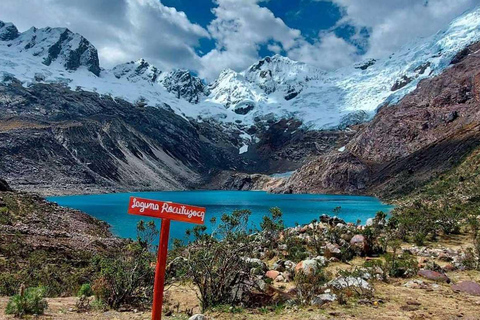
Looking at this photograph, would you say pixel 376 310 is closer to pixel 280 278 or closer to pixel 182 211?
pixel 280 278

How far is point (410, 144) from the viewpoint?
12412cm

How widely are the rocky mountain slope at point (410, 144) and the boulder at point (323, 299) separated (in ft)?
263

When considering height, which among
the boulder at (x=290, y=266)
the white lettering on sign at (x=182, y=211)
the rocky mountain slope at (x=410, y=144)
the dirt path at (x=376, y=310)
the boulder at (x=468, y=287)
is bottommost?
the dirt path at (x=376, y=310)

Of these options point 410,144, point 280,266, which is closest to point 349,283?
point 280,266

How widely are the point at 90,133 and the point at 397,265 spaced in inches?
6719

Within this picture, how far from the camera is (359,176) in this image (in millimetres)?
132375

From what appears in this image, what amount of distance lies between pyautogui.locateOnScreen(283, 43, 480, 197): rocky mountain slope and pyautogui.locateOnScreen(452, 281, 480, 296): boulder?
7669 cm

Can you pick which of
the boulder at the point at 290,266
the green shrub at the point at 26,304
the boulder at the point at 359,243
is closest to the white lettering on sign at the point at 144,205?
the green shrub at the point at 26,304

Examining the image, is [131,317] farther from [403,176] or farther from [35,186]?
[35,186]

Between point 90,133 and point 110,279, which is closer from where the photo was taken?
point 110,279

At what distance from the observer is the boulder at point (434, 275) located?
13.2m

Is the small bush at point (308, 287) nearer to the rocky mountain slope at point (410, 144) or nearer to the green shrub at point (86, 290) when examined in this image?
the green shrub at point (86, 290)

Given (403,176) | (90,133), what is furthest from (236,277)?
(90,133)

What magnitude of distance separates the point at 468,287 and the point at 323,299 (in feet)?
17.3
